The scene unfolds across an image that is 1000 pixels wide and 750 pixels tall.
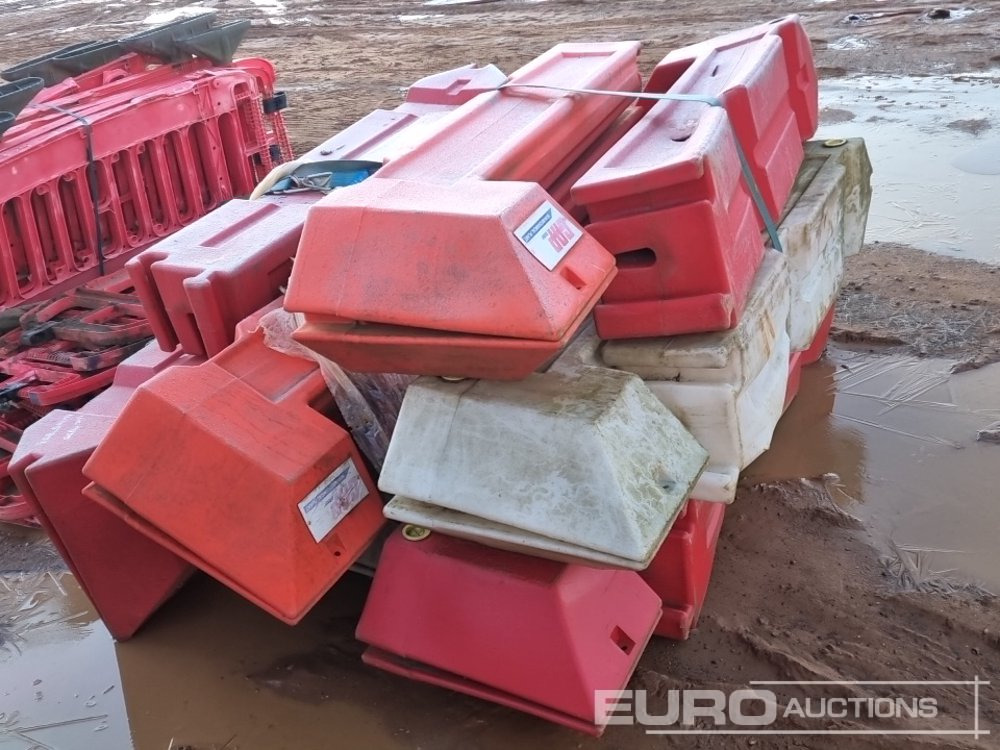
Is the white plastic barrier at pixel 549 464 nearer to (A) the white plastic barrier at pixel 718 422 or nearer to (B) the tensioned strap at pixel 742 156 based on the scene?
(A) the white plastic barrier at pixel 718 422

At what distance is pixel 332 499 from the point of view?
2652mm

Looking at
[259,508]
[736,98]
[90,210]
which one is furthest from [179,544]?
[90,210]

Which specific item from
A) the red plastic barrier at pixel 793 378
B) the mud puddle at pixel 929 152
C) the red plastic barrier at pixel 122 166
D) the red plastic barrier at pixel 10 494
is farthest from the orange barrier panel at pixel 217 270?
the mud puddle at pixel 929 152

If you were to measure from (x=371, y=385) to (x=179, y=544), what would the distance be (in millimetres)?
725

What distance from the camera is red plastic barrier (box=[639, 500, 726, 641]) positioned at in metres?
2.74

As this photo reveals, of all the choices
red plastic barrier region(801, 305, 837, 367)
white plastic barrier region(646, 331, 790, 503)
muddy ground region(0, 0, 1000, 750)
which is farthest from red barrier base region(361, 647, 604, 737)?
red plastic barrier region(801, 305, 837, 367)

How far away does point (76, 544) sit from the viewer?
2.97m

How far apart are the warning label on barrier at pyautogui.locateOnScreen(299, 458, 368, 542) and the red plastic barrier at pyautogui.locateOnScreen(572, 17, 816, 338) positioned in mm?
858

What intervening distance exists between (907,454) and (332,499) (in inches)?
91.9

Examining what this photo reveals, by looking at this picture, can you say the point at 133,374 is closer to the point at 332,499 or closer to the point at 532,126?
the point at 332,499

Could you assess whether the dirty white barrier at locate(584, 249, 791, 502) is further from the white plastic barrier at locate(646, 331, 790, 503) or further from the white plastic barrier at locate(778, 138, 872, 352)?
the white plastic barrier at locate(778, 138, 872, 352)

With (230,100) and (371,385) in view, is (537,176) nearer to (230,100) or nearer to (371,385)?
(371,385)

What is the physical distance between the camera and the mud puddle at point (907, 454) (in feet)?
10.5

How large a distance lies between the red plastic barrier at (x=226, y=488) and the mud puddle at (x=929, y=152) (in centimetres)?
412
